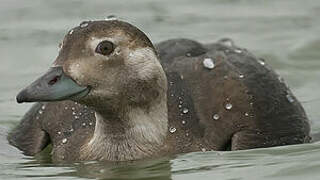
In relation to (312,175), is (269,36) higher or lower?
higher

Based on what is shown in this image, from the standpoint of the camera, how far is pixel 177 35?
1386cm

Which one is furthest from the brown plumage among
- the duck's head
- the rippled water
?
the rippled water

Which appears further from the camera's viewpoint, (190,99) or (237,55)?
(237,55)

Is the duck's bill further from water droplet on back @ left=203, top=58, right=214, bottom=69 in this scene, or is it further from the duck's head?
water droplet on back @ left=203, top=58, right=214, bottom=69

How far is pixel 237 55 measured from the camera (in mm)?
10531

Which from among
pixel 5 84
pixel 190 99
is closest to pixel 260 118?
pixel 190 99

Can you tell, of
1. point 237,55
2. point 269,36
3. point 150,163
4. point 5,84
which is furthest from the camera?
point 269,36

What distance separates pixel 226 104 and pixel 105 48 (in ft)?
4.49

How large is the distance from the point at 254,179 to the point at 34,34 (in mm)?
5909

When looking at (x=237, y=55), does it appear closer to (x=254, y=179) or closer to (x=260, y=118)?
(x=260, y=118)

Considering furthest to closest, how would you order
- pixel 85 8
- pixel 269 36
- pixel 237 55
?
pixel 85 8 < pixel 269 36 < pixel 237 55

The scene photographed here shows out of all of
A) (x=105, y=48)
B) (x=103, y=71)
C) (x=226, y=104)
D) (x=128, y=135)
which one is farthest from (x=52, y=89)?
(x=226, y=104)

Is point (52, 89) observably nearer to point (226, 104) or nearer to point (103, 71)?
point (103, 71)

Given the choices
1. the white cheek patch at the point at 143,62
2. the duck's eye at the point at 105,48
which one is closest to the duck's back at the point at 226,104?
the white cheek patch at the point at 143,62
